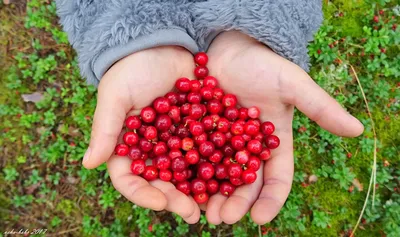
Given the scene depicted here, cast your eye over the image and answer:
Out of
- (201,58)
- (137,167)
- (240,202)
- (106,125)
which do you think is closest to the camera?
(106,125)

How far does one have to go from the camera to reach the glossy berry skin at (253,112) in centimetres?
343

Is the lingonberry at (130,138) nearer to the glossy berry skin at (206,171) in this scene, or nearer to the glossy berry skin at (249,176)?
the glossy berry skin at (206,171)

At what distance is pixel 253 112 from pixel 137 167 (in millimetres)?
1064

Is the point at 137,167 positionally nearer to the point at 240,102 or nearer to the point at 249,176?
the point at 249,176

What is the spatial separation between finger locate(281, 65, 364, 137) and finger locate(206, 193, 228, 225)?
3.09 ft

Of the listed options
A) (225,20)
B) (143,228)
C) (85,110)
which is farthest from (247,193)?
(85,110)

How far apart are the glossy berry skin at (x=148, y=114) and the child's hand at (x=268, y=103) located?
685mm

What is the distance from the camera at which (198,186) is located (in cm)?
322

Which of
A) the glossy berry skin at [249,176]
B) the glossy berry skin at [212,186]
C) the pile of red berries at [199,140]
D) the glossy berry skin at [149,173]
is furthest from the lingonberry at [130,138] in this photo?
the glossy berry skin at [249,176]

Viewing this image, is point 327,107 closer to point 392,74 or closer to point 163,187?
point 163,187

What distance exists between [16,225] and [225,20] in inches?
128

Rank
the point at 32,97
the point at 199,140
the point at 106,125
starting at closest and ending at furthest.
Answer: the point at 106,125
the point at 199,140
the point at 32,97

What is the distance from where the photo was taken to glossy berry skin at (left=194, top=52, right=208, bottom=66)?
3547mm

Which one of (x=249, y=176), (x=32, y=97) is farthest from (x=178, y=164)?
(x=32, y=97)
